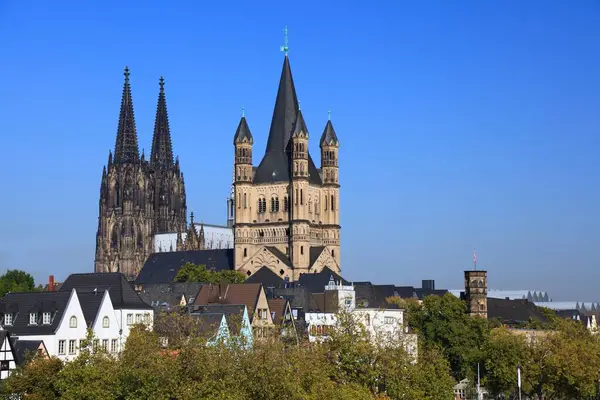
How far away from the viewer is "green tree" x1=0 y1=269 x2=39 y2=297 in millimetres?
172625

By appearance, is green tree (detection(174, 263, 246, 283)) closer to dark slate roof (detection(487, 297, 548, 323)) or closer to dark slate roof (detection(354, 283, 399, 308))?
dark slate roof (detection(354, 283, 399, 308))

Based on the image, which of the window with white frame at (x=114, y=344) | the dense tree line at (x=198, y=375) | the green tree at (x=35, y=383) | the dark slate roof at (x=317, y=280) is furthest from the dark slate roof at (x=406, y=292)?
the green tree at (x=35, y=383)

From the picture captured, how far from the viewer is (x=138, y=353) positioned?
281ft

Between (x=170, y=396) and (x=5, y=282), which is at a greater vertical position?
(x=5, y=282)

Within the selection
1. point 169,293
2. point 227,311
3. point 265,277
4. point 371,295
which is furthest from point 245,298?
point 265,277

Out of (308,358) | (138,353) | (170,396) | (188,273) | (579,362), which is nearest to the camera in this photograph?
(170,396)

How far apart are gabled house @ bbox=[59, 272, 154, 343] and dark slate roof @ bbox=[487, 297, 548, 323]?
7643 centimetres

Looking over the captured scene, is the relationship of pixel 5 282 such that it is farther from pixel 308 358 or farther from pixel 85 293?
pixel 308 358

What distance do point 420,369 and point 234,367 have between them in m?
23.8

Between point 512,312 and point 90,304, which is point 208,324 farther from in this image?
point 512,312

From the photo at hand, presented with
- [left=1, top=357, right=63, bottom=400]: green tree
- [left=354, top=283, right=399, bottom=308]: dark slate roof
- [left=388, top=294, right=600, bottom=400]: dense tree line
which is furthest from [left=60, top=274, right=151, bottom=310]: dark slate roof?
[left=354, top=283, right=399, bottom=308]: dark slate roof

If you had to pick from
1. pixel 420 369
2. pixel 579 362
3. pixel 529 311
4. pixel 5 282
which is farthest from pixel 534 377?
pixel 5 282

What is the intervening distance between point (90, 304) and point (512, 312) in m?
94.2

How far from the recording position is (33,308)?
341ft
